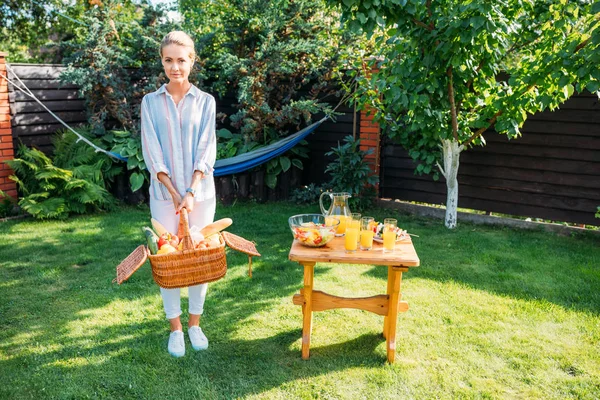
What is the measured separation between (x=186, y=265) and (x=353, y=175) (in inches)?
133

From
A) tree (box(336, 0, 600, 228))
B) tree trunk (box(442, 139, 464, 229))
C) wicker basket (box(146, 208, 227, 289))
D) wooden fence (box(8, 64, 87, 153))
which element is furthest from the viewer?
wooden fence (box(8, 64, 87, 153))

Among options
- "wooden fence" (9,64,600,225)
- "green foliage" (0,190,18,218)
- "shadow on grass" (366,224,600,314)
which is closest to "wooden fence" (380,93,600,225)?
"wooden fence" (9,64,600,225)

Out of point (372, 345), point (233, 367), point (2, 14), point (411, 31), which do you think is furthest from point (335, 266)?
point (2, 14)

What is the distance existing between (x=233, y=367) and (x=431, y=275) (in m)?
1.74

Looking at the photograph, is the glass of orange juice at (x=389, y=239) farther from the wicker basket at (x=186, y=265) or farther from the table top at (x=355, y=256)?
the wicker basket at (x=186, y=265)

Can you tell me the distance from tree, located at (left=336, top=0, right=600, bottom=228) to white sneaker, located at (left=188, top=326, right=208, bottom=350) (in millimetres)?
2046

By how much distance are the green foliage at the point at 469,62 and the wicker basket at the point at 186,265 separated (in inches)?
70.5

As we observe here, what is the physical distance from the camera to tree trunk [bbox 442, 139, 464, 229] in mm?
4723

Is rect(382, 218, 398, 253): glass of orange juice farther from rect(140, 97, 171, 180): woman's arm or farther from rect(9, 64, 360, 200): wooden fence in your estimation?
rect(9, 64, 360, 200): wooden fence

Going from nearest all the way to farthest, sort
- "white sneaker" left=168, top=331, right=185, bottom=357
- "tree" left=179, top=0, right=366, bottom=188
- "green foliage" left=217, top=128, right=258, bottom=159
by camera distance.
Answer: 1. "white sneaker" left=168, top=331, right=185, bottom=357
2. "tree" left=179, top=0, right=366, bottom=188
3. "green foliage" left=217, top=128, right=258, bottom=159

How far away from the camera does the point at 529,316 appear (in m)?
2.97

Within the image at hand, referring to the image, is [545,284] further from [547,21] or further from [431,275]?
[547,21]

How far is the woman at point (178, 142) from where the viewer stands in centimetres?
230

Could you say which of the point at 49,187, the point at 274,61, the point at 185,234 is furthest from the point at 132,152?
the point at 185,234
